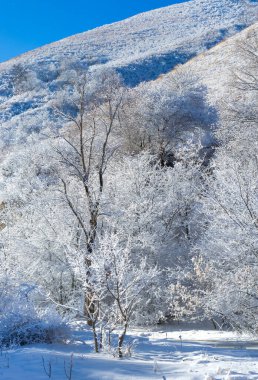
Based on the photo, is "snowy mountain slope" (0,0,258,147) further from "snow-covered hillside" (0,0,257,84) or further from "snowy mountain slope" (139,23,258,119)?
"snowy mountain slope" (139,23,258,119)

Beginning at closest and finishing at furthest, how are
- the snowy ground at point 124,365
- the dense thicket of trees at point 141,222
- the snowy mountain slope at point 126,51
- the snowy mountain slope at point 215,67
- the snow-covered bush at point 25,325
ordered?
the snowy ground at point 124,365 < the snow-covered bush at point 25,325 < the dense thicket of trees at point 141,222 < the snowy mountain slope at point 215,67 < the snowy mountain slope at point 126,51

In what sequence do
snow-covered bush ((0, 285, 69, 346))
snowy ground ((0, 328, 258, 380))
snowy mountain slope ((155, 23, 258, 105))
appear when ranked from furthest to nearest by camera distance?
1. snowy mountain slope ((155, 23, 258, 105))
2. snow-covered bush ((0, 285, 69, 346))
3. snowy ground ((0, 328, 258, 380))

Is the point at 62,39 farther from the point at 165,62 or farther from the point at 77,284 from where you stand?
the point at 77,284

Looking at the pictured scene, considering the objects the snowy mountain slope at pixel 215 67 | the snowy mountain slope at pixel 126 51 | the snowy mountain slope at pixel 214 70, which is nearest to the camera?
the snowy mountain slope at pixel 214 70

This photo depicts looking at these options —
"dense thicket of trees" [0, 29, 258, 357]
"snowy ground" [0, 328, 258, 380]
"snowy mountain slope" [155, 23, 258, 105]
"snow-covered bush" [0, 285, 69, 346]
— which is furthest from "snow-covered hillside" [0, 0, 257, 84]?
"snowy ground" [0, 328, 258, 380]

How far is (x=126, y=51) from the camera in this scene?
7362 cm

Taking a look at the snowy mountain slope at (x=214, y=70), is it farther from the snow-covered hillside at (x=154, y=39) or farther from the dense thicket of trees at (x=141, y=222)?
the snow-covered hillside at (x=154, y=39)

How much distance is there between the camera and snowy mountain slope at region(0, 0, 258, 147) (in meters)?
51.9

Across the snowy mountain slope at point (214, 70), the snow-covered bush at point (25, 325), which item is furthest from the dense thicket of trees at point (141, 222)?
the snowy mountain slope at point (214, 70)

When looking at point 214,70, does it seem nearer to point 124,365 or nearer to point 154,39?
point 154,39

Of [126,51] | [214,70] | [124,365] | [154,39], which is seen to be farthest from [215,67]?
[124,365]

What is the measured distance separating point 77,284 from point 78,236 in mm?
1649

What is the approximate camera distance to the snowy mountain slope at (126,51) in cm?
5195

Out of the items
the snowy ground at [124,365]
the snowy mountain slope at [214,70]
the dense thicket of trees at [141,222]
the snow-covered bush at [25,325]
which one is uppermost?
the snowy mountain slope at [214,70]
